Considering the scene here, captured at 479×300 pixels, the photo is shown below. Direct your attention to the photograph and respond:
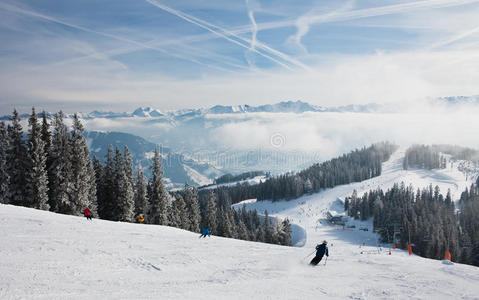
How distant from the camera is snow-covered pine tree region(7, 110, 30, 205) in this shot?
42.2m

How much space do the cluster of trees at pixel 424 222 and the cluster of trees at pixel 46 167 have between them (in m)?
96.6

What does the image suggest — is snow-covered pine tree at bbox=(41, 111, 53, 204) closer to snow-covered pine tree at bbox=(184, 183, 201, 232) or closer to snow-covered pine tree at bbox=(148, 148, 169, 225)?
snow-covered pine tree at bbox=(148, 148, 169, 225)

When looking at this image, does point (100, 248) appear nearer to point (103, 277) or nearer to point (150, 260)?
point (150, 260)

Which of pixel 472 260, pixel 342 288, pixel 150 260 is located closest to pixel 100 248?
pixel 150 260

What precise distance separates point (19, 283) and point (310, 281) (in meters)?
11.3

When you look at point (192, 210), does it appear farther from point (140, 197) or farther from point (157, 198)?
point (140, 197)

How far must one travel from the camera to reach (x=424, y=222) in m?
105

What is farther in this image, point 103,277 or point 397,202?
point 397,202

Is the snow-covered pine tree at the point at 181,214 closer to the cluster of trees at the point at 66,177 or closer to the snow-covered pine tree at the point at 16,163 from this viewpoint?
the cluster of trees at the point at 66,177

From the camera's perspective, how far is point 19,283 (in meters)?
10.4

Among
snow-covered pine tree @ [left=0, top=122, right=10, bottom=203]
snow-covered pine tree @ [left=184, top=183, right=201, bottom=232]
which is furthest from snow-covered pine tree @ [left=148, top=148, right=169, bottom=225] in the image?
snow-covered pine tree @ [left=0, top=122, right=10, bottom=203]

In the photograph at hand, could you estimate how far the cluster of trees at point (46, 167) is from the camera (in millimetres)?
41531

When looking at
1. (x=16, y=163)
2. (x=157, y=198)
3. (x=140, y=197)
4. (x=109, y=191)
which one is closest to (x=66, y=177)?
(x=16, y=163)

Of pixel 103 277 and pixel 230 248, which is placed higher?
pixel 103 277
